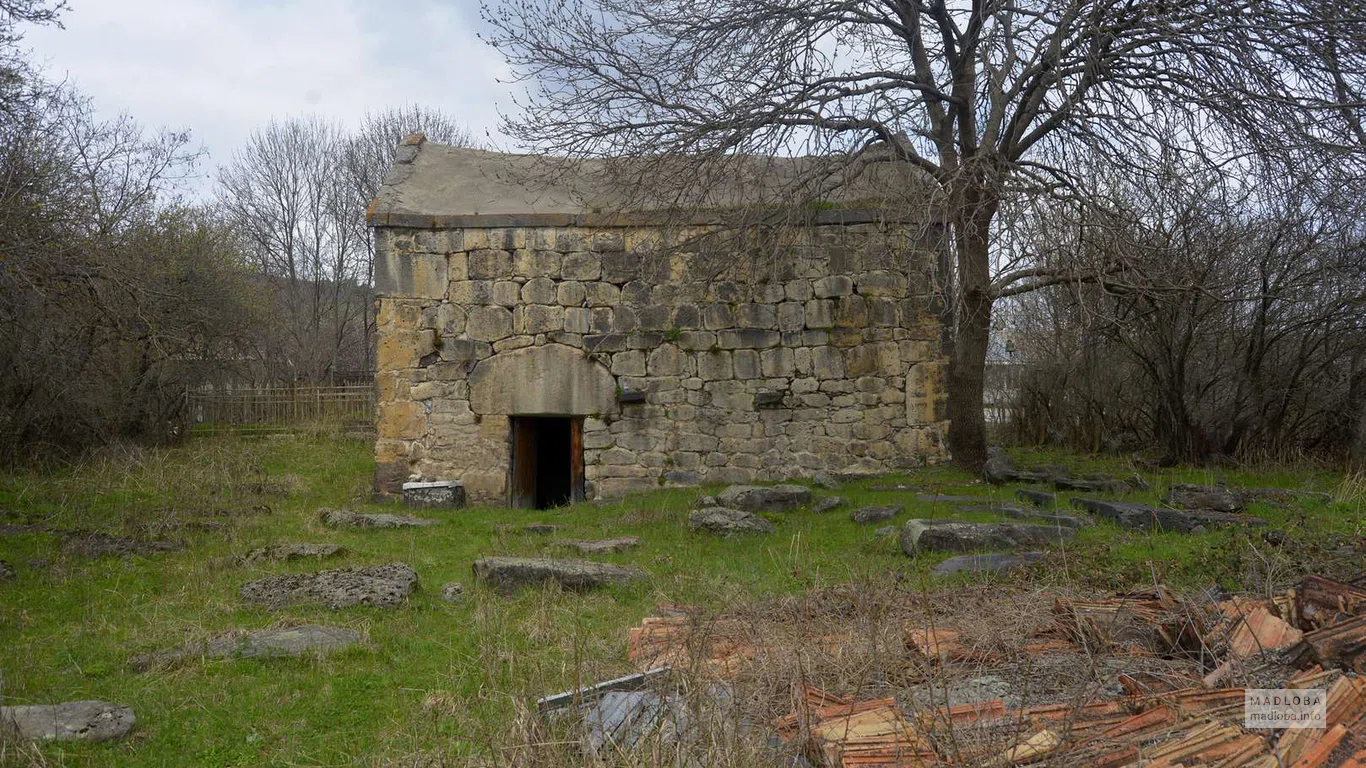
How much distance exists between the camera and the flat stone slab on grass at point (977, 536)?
6789 millimetres

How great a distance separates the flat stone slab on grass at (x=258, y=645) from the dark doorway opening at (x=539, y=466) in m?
5.44

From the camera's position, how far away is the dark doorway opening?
10977 mm

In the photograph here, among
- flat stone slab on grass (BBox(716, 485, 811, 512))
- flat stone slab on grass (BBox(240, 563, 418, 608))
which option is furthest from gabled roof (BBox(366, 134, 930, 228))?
flat stone slab on grass (BBox(240, 563, 418, 608))

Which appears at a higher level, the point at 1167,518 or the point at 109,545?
the point at 1167,518

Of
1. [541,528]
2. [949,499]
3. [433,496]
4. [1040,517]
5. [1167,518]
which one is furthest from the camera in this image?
[433,496]

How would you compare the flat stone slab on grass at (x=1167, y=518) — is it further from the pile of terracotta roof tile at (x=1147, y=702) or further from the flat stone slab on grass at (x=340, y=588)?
the flat stone slab on grass at (x=340, y=588)

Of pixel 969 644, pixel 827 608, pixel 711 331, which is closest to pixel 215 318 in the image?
pixel 711 331

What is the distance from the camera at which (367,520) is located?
355 inches

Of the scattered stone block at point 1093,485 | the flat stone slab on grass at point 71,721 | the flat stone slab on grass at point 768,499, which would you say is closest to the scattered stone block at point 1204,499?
the scattered stone block at point 1093,485

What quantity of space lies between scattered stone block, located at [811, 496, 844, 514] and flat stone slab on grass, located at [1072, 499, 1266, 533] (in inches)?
94.9

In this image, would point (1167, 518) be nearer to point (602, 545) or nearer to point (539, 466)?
point (602, 545)

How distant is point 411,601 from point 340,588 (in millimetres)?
524

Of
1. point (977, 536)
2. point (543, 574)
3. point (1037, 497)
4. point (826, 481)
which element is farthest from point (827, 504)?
point (543, 574)

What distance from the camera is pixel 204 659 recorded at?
4.89 m
